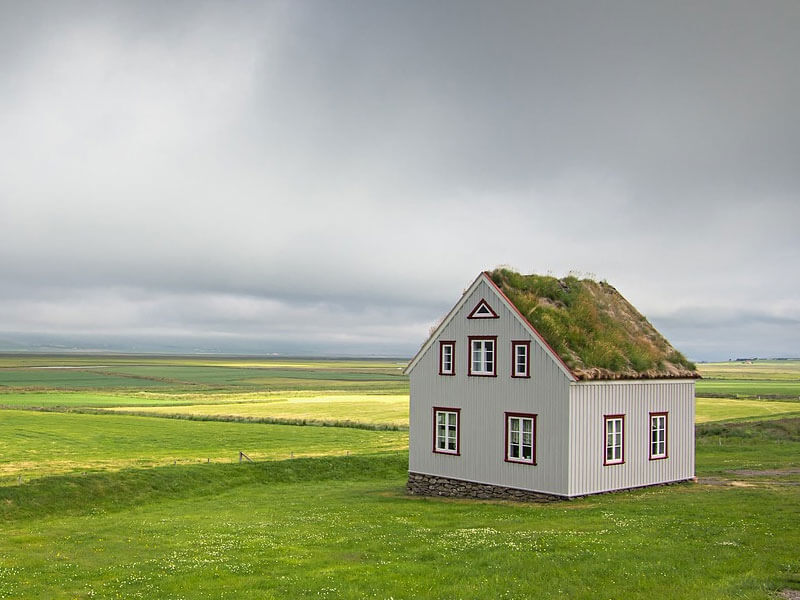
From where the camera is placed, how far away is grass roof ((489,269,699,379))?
39.1m

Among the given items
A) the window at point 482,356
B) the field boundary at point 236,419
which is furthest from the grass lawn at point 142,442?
the window at point 482,356

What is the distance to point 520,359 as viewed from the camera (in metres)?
39.8

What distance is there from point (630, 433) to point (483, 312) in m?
10.2

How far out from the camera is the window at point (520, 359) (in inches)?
1545

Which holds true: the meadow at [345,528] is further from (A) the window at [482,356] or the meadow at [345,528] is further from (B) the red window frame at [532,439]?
(A) the window at [482,356]

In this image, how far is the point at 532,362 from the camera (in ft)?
128

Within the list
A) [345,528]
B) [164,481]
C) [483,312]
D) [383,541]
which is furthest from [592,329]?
[164,481]

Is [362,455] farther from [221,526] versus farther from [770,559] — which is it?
[770,559]

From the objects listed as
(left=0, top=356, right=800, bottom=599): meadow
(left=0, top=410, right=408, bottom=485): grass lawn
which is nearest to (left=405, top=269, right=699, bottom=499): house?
(left=0, top=356, right=800, bottom=599): meadow

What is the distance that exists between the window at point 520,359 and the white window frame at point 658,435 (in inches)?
315

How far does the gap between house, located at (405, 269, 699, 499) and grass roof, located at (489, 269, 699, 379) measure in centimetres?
8

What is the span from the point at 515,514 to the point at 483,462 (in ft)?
22.0

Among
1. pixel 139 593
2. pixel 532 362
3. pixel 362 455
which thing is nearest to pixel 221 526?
pixel 139 593

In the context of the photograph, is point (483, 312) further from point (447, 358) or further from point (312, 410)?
point (312, 410)
